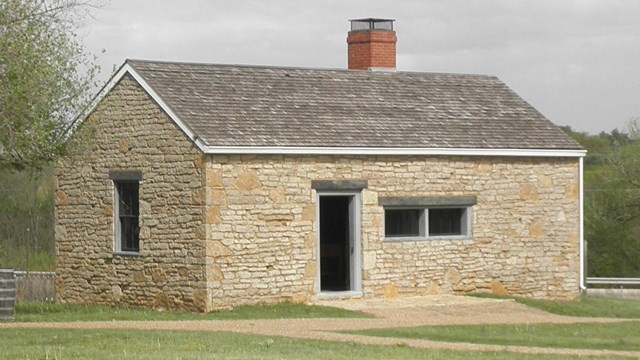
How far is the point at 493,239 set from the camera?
30000 mm

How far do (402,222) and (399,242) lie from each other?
0.56 metres

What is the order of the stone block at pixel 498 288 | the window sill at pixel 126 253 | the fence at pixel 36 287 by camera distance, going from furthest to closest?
the fence at pixel 36 287 → the stone block at pixel 498 288 → the window sill at pixel 126 253

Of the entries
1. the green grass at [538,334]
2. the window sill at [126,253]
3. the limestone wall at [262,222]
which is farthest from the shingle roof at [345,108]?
the green grass at [538,334]

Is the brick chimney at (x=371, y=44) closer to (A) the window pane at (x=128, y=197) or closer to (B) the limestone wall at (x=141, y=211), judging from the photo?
(B) the limestone wall at (x=141, y=211)

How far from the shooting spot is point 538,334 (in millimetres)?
23281

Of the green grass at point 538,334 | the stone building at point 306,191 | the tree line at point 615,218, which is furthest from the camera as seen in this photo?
the tree line at point 615,218

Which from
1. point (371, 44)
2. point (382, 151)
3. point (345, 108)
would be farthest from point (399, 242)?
point (371, 44)

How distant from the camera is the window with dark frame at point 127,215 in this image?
27797 mm

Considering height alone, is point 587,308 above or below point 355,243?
below

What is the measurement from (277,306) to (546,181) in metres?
7.52

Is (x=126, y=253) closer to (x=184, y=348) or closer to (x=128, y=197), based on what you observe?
(x=128, y=197)

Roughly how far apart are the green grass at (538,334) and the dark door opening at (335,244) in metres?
→ 4.91

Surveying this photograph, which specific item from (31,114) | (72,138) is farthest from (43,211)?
(31,114)

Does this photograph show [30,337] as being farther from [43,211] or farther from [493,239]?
[43,211]
